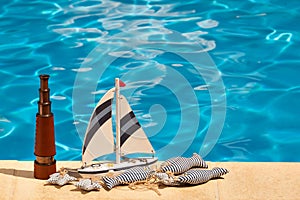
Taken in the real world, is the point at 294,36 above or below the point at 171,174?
above

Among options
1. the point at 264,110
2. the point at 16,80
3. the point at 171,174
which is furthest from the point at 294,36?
the point at 171,174

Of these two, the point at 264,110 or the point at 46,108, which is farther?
the point at 264,110

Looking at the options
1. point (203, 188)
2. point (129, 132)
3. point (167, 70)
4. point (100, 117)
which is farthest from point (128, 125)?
point (167, 70)

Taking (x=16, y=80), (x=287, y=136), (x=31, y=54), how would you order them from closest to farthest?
(x=287, y=136)
(x=16, y=80)
(x=31, y=54)

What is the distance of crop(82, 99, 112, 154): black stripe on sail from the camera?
5.34 meters

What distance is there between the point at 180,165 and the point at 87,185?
0.69 metres

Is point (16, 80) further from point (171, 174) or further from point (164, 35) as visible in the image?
point (171, 174)

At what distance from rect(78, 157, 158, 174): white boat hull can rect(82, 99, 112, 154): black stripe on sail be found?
0.42 feet

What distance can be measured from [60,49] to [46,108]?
3868mm

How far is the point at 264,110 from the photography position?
777 centimetres

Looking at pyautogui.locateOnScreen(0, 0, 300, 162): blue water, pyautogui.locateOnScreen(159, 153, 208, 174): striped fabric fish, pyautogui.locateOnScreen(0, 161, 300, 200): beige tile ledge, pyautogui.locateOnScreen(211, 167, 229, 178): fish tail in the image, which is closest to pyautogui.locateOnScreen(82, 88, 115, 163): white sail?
pyautogui.locateOnScreen(0, 161, 300, 200): beige tile ledge

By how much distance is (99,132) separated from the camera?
5383mm

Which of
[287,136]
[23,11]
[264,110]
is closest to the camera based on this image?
[287,136]

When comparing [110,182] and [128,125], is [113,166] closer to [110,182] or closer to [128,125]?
[110,182]
